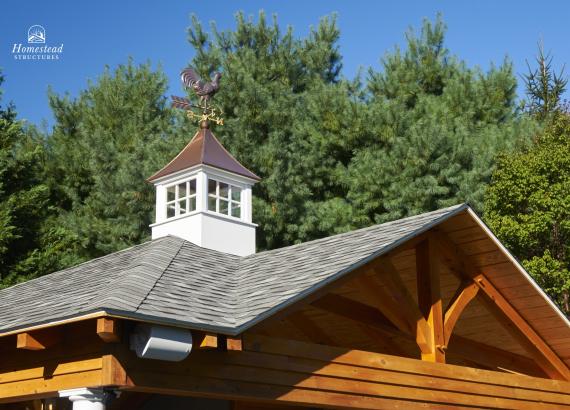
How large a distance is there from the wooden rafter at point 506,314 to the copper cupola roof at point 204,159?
199 inches

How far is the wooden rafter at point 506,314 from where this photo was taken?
10.4 metres

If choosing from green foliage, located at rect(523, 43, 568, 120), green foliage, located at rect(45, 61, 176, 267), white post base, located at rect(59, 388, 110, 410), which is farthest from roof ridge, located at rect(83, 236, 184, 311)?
green foliage, located at rect(523, 43, 568, 120)

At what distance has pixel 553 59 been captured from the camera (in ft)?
108

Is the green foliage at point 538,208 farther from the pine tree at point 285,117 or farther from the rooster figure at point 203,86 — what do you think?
the rooster figure at point 203,86

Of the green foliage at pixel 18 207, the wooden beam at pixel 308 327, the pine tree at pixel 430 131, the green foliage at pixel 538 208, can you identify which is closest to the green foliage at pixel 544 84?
the pine tree at pixel 430 131

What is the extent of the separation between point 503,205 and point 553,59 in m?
12.6

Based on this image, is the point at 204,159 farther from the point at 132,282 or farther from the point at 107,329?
the point at 107,329

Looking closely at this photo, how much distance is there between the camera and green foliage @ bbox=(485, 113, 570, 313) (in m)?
21.9

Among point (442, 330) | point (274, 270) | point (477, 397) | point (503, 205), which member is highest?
point (503, 205)

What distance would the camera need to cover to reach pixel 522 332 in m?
11.2

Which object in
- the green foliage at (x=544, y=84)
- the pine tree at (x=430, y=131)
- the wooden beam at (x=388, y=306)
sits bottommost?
the wooden beam at (x=388, y=306)

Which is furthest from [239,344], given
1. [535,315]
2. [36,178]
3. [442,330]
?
[36,178]

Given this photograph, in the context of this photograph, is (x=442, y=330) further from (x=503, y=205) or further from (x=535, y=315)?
(x=503, y=205)

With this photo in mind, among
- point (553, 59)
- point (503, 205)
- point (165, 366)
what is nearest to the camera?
point (165, 366)
